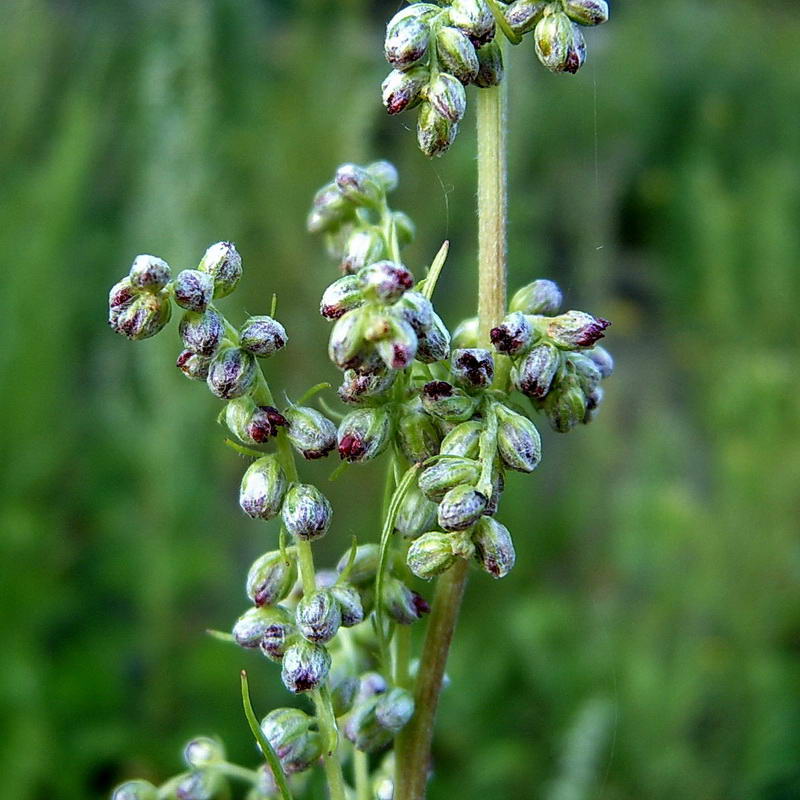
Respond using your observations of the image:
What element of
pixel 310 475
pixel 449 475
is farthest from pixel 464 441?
pixel 310 475

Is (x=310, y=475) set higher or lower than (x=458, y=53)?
lower

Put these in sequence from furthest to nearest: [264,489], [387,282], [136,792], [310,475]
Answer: [310,475] → [136,792] → [264,489] → [387,282]

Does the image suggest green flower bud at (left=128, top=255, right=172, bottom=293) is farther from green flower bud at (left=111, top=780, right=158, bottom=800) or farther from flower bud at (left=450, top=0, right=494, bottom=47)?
green flower bud at (left=111, top=780, right=158, bottom=800)

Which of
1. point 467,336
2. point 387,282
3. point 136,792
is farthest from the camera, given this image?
point 136,792

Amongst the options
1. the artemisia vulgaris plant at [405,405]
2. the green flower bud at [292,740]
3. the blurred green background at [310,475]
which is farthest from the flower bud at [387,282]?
the blurred green background at [310,475]

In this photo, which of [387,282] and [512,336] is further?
[512,336]

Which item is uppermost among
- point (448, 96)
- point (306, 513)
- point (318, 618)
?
point (448, 96)

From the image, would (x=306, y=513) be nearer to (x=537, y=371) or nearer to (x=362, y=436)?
(x=362, y=436)

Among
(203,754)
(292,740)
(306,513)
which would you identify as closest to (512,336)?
(306,513)
